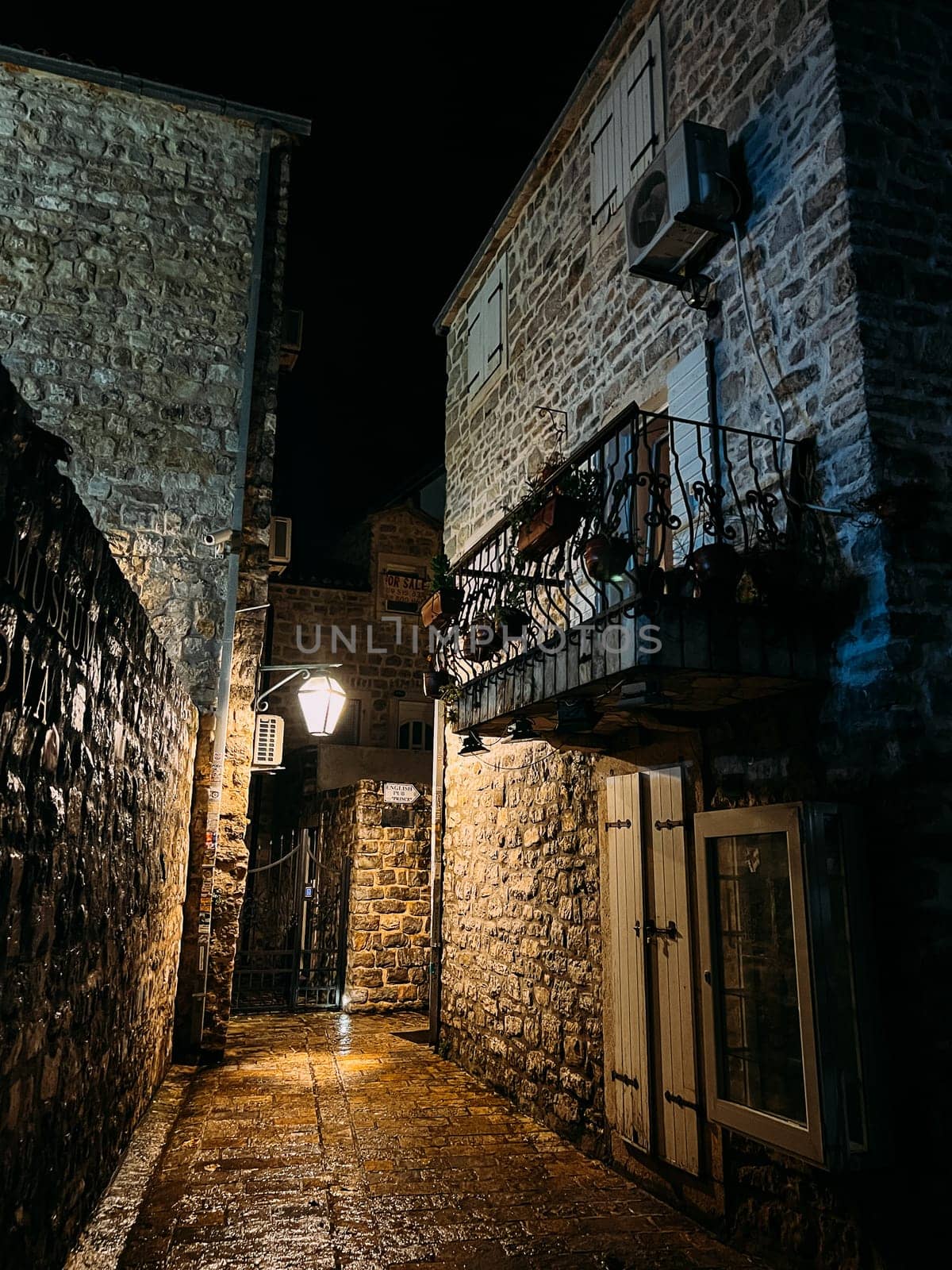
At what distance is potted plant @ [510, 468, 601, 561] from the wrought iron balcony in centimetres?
1

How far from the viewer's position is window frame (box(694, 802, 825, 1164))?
3570mm

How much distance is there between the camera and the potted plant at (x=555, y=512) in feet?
17.5

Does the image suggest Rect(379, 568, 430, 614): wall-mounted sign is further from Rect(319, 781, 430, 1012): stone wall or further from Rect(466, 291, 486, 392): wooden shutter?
Rect(466, 291, 486, 392): wooden shutter

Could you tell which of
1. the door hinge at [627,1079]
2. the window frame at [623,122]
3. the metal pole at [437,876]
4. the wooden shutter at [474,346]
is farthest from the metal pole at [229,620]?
the door hinge at [627,1079]

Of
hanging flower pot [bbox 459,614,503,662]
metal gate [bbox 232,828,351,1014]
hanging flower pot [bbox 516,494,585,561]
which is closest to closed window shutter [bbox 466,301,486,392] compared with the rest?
hanging flower pot [bbox 459,614,503,662]

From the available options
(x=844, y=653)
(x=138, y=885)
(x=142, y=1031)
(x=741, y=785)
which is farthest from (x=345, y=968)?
(x=844, y=653)

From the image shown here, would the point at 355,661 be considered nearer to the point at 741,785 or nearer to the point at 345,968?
the point at 345,968

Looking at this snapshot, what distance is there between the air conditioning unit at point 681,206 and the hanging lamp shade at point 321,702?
15.9 ft

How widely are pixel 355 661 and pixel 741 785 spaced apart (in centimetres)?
1449

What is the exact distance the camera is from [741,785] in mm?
4664

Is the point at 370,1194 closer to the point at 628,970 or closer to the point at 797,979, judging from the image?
the point at 628,970

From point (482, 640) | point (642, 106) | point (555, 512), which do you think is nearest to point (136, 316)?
point (642, 106)

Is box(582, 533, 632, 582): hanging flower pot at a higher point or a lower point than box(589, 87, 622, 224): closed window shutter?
lower

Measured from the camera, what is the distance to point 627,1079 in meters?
5.34
